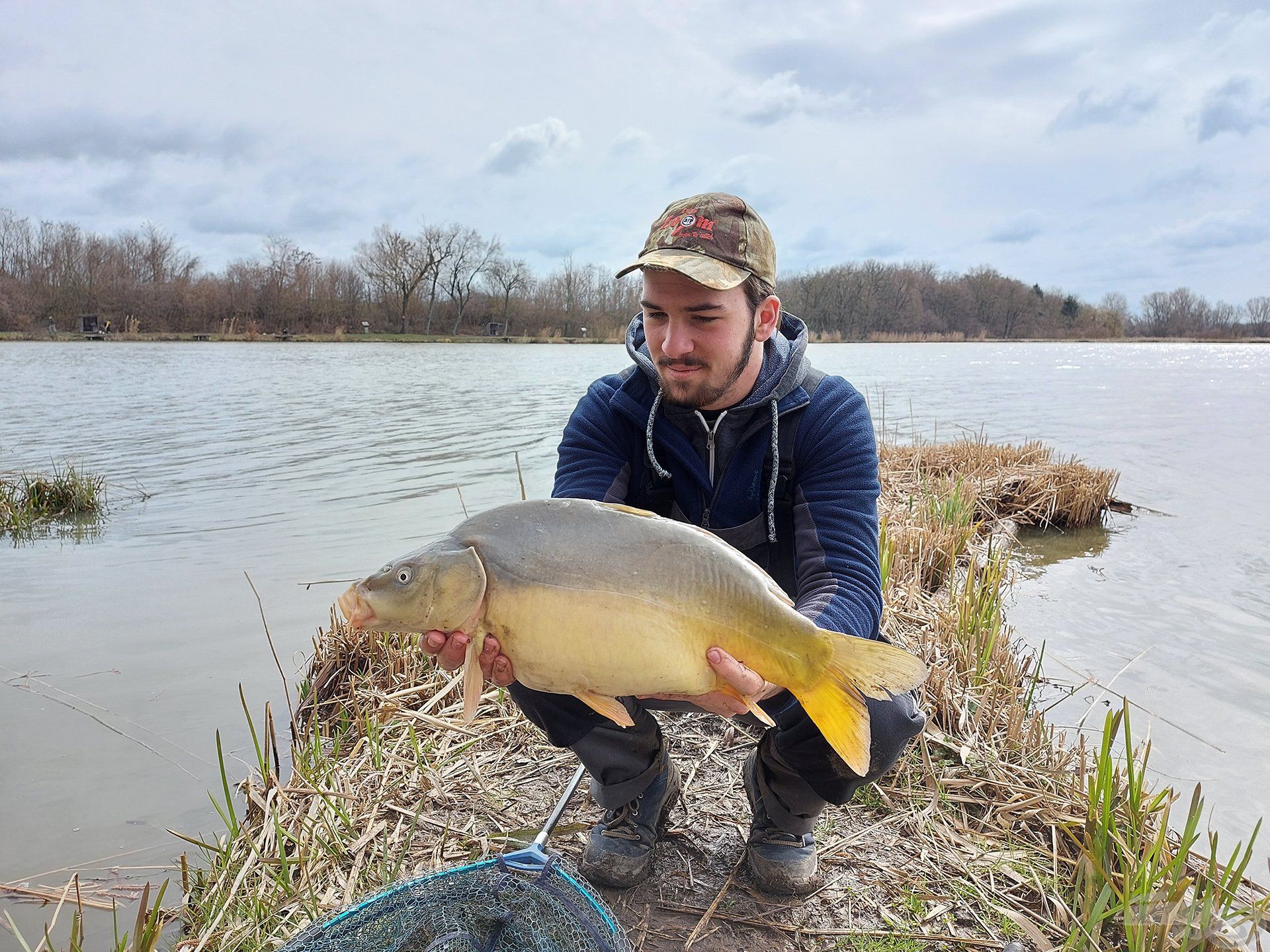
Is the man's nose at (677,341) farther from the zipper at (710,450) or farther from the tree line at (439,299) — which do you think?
the tree line at (439,299)

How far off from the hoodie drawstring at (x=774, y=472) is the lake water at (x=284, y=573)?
2205mm

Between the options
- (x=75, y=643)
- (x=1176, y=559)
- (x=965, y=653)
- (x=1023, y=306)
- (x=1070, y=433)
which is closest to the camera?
(x=965, y=653)

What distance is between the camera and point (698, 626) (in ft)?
5.64

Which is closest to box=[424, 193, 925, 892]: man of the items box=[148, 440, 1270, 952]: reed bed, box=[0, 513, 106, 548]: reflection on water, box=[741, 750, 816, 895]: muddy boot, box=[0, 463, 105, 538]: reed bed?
box=[741, 750, 816, 895]: muddy boot

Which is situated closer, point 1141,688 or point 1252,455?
point 1141,688

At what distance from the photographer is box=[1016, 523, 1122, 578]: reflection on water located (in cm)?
689

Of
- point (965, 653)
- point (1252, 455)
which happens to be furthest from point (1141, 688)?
point (1252, 455)

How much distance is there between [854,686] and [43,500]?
27.0 feet

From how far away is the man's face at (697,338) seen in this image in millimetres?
2330

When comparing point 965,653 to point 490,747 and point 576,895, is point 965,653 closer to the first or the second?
point 490,747

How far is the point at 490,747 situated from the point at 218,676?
2.01 metres

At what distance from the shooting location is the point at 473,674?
1.74 meters

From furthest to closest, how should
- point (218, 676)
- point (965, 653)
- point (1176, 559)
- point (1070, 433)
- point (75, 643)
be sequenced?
1. point (1070, 433)
2. point (1176, 559)
3. point (75, 643)
4. point (218, 676)
5. point (965, 653)

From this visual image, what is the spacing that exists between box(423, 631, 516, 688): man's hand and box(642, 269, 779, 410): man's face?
103 cm
